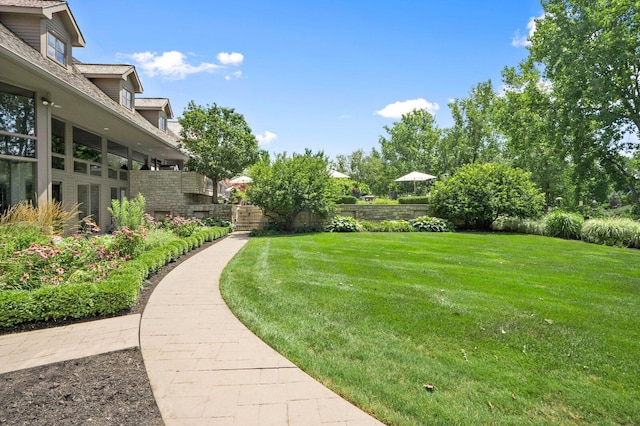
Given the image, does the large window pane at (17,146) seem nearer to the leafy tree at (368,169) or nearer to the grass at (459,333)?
the grass at (459,333)

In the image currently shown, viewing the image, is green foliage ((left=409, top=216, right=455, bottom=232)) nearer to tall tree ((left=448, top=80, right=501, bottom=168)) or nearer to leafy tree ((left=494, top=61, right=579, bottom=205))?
leafy tree ((left=494, top=61, right=579, bottom=205))

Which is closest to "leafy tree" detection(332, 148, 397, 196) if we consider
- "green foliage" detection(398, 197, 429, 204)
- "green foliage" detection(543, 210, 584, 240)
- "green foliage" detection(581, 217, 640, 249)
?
"green foliage" detection(398, 197, 429, 204)

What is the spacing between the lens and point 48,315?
4121 millimetres

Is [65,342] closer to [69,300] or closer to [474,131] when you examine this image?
[69,300]

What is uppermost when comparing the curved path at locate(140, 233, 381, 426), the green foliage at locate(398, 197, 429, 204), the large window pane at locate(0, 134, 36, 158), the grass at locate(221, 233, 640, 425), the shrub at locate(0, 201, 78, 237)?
the large window pane at locate(0, 134, 36, 158)

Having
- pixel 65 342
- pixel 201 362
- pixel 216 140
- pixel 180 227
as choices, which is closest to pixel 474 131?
pixel 216 140

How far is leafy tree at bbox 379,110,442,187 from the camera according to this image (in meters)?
32.3

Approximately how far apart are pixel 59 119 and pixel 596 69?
21.2 m

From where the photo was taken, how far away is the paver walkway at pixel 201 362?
7.73 ft

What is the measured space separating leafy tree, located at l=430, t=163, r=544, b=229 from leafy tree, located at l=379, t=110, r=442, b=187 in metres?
15.4

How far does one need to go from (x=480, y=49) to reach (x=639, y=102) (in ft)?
25.6

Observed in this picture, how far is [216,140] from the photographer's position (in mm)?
15844

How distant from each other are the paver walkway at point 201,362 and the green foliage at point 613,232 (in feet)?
45.0

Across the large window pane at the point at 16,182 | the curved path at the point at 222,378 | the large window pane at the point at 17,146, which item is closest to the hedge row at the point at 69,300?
the curved path at the point at 222,378
